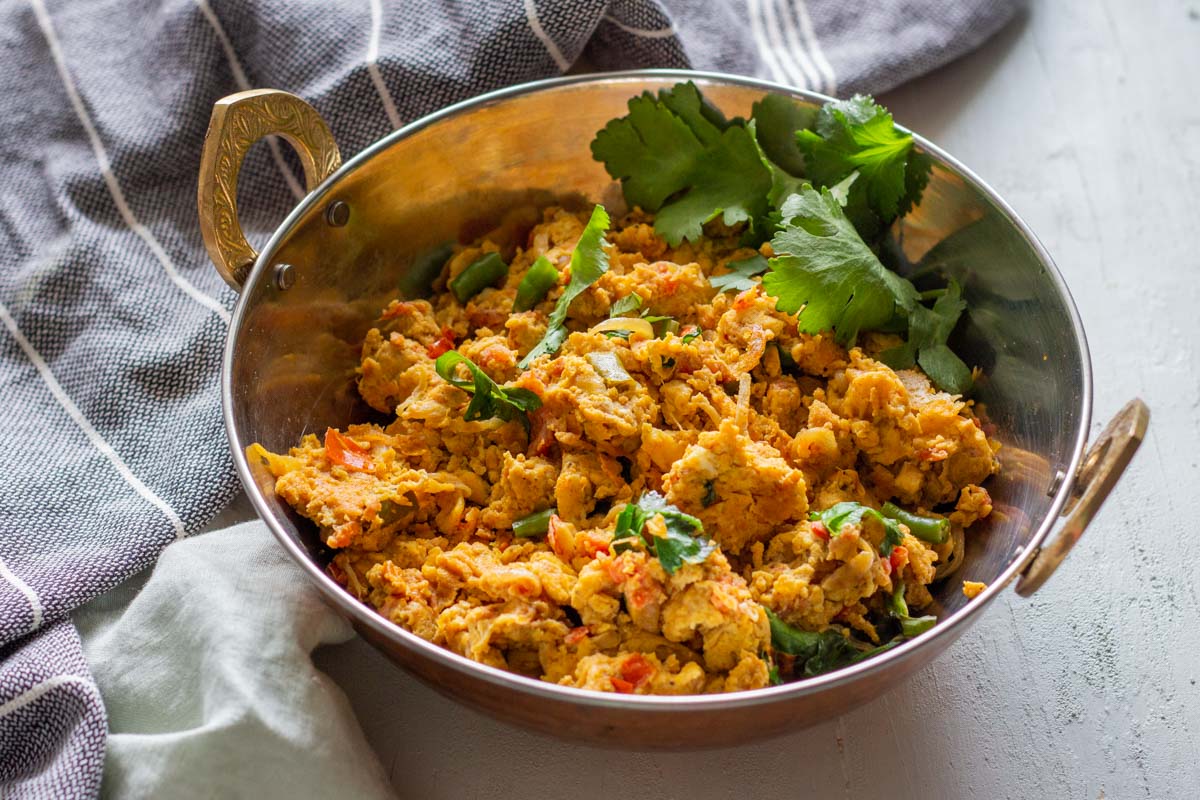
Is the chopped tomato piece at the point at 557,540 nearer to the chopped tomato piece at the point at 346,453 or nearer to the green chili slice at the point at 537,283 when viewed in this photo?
the chopped tomato piece at the point at 346,453

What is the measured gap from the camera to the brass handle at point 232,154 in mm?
2074

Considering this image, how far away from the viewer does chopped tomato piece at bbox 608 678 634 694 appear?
1.71 metres

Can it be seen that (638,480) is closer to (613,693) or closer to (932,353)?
(613,693)

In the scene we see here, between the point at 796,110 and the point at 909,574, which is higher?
the point at 796,110

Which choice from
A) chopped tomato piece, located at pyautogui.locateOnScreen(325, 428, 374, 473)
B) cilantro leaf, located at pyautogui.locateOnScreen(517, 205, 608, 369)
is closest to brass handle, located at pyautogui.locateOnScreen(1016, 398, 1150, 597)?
cilantro leaf, located at pyautogui.locateOnScreen(517, 205, 608, 369)

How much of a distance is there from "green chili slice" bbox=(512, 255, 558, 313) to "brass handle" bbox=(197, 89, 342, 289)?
537mm

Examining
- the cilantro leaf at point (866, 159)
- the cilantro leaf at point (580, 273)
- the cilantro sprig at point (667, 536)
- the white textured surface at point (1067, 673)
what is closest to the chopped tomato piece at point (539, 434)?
the cilantro leaf at point (580, 273)

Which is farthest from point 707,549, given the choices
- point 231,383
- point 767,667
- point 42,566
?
point 42,566

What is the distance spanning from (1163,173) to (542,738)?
2264 millimetres

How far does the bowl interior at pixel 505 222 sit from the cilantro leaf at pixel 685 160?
123mm

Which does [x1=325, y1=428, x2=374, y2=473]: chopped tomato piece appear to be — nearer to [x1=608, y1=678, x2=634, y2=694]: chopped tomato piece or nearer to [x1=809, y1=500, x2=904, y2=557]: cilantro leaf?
[x1=608, y1=678, x2=634, y2=694]: chopped tomato piece

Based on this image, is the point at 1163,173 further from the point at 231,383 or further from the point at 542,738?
the point at 231,383

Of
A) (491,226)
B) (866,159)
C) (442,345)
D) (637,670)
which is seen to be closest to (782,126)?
(866,159)

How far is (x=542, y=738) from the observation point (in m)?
2.09
